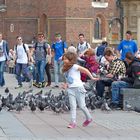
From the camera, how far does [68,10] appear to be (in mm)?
52844

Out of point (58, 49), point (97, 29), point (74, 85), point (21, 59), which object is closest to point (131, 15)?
point (58, 49)

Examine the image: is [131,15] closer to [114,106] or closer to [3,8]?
[114,106]

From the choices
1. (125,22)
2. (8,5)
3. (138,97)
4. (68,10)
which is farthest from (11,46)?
(138,97)

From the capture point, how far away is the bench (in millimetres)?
16500

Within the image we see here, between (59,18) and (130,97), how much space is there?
36.9 meters

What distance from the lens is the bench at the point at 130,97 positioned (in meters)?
16.5

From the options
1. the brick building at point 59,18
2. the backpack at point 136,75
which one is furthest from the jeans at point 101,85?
the brick building at point 59,18

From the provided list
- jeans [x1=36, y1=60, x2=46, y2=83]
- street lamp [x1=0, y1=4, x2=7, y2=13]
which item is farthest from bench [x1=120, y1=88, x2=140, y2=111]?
street lamp [x1=0, y1=4, x2=7, y2=13]

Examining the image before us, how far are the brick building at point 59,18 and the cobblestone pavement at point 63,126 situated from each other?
1451 inches

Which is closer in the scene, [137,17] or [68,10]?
[137,17]

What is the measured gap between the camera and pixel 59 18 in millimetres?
53031

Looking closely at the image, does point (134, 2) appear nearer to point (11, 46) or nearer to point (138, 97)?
point (138, 97)

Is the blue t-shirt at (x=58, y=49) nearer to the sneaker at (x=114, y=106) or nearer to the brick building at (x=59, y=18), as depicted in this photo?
the sneaker at (x=114, y=106)

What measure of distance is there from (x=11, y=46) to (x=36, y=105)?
1635 inches
